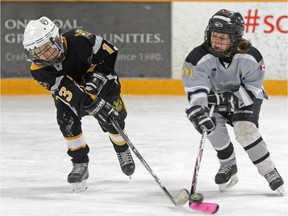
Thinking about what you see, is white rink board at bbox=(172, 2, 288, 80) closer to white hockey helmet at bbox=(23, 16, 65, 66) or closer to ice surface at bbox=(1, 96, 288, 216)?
ice surface at bbox=(1, 96, 288, 216)

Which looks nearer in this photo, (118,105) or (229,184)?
(229,184)

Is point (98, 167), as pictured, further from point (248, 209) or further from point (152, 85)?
point (152, 85)

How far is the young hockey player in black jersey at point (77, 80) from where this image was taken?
360 cm

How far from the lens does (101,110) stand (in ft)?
11.9

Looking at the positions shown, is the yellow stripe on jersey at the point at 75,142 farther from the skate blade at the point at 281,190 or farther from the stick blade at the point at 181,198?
the skate blade at the point at 281,190

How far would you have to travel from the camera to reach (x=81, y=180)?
3.81m

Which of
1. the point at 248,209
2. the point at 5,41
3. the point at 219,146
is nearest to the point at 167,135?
the point at 219,146

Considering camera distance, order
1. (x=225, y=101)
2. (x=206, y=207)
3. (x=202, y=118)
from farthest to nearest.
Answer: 1. (x=225, y=101)
2. (x=202, y=118)
3. (x=206, y=207)

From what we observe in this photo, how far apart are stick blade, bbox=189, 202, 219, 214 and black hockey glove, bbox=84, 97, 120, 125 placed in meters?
0.61

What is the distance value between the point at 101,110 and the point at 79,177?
1.21 feet

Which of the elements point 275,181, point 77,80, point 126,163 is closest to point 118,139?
point 126,163

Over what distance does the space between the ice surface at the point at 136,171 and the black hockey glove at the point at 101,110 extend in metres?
0.35

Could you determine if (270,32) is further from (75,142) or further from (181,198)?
(181,198)

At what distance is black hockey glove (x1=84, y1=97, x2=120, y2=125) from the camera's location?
361 centimetres
